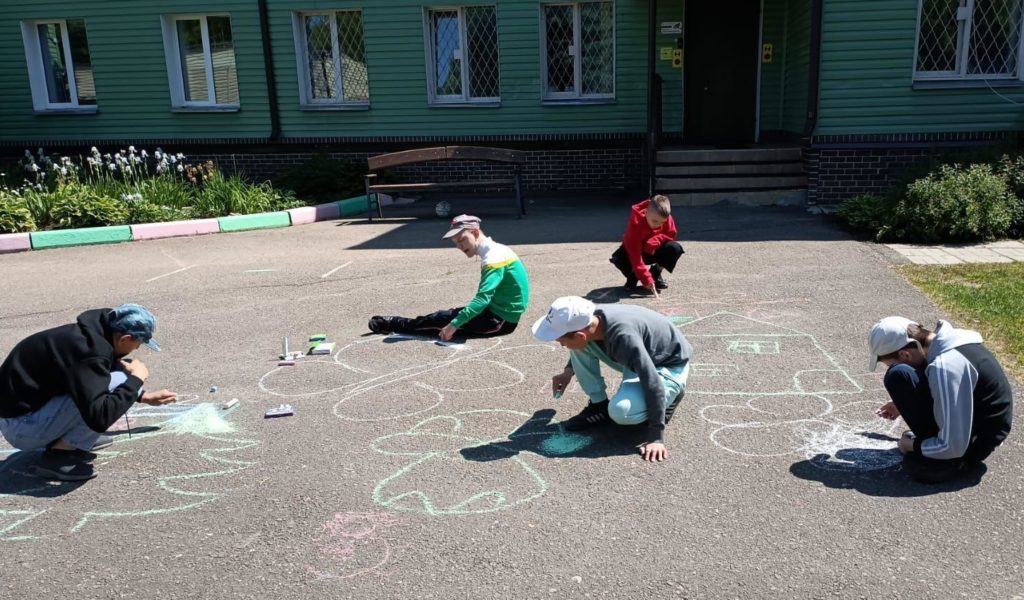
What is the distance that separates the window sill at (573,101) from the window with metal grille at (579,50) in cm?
9

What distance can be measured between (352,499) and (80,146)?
15.8 metres

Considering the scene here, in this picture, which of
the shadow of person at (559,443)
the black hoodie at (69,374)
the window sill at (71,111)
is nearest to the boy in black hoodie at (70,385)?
the black hoodie at (69,374)

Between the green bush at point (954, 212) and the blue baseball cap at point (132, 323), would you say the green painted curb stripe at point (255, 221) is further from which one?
the green bush at point (954, 212)

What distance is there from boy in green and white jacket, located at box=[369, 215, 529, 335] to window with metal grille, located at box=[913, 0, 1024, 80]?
8.41m

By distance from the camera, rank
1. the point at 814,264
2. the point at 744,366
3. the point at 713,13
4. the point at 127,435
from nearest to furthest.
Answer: the point at 127,435
the point at 744,366
the point at 814,264
the point at 713,13

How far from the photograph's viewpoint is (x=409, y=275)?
8602mm

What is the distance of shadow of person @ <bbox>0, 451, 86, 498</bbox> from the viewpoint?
406cm

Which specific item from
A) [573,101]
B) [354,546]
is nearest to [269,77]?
[573,101]

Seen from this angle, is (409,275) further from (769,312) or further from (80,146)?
(80,146)

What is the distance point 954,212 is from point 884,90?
3.11m

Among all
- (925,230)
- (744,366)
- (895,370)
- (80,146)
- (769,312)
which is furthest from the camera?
(80,146)

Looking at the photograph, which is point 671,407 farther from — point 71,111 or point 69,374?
point 71,111

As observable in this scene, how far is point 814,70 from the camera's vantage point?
11.5 meters

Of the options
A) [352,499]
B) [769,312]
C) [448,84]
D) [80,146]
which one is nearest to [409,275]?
[769,312]
